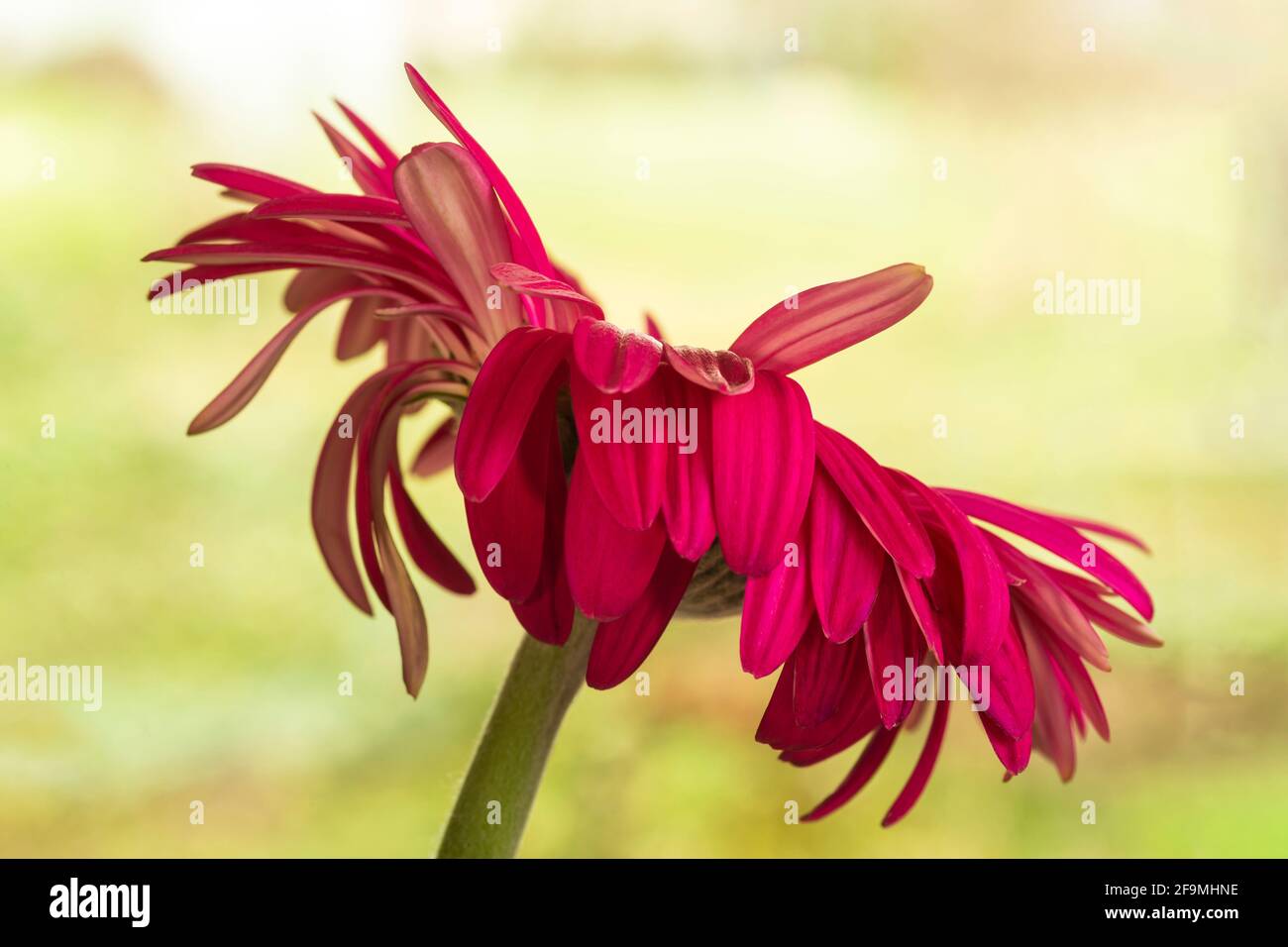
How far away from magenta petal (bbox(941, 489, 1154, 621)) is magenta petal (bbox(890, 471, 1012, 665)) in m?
0.04

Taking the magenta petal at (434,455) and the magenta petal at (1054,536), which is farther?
the magenta petal at (434,455)

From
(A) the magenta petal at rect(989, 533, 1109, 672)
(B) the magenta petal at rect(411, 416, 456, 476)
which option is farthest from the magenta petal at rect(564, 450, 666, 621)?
(B) the magenta petal at rect(411, 416, 456, 476)

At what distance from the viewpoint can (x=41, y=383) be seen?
0.78 meters

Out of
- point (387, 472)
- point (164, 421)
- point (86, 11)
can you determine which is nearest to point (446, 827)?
point (387, 472)

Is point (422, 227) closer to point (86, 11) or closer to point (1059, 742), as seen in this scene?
point (1059, 742)

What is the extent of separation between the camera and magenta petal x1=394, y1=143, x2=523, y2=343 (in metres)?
0.29

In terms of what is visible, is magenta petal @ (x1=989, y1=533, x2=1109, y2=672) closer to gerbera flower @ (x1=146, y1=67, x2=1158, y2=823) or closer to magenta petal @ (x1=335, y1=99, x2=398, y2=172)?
gerbera flower @ (x1=146, y1=67, x2=1158, y2=823)

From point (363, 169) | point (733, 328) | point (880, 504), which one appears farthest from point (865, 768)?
point (733, 328)

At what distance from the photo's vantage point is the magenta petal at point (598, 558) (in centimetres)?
26

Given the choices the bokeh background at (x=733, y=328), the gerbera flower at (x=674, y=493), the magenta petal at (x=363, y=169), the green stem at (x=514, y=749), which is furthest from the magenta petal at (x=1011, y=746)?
the bokeh background at (x=733, y=328)

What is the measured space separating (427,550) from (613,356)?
144 mm

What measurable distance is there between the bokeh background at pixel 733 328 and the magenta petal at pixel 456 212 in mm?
553

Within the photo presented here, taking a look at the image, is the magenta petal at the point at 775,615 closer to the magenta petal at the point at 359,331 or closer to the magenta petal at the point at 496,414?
the magenta petal at the point at 496,414

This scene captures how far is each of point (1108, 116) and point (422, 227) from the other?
0.74 m
